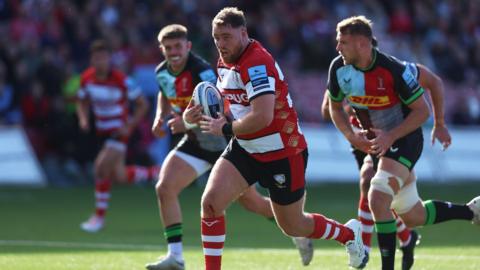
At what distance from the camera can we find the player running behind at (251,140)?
8.28 metres

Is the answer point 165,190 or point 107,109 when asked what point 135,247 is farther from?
point 107,109

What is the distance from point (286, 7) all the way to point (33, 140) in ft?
27.1

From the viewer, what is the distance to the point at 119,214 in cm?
1619

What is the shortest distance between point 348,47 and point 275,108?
91 centimetres

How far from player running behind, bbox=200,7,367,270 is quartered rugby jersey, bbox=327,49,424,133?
820 millimetres

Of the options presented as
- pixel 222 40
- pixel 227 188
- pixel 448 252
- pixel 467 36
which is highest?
pixel 222 40

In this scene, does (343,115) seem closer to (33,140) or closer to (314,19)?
(33,140)

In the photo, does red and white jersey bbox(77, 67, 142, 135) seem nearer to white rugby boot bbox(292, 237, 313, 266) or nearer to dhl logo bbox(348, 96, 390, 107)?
white rugby boot bbox(292, 237, 313, 266)

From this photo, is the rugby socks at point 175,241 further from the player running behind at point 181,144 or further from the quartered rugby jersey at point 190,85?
the quartered rugby jersey at point 190,85

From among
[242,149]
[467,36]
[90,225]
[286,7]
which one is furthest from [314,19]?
[242,149]

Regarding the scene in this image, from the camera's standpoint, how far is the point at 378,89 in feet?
30.6

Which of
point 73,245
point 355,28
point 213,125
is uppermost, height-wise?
point 355,28

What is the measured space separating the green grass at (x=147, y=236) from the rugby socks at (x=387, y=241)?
119cm

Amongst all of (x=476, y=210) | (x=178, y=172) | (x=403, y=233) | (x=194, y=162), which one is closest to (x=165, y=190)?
(x=178, y=172)
